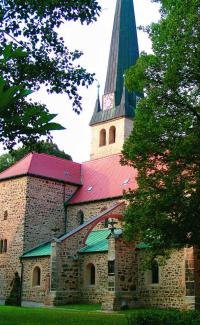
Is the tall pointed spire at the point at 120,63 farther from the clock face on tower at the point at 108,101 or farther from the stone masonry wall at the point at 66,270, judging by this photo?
the stone masonry wall at the point at 66,270

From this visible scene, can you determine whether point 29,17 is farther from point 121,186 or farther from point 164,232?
point 121,186

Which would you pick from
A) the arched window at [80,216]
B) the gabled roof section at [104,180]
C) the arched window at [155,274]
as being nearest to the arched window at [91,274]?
the arched window at [155,274]

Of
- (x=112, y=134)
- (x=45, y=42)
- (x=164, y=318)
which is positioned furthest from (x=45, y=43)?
(x=112, y=134)

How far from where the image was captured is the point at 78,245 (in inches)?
984

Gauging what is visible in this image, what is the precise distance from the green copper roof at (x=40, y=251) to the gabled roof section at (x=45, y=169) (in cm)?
479

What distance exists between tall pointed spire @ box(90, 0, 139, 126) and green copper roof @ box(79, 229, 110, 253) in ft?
65.4

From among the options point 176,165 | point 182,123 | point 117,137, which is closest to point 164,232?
point 176,165

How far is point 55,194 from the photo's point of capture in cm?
A: 3073

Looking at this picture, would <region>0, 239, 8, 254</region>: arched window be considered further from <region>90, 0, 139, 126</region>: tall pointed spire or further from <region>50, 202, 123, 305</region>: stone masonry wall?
<region>90, 0, 139, 126</region>: tall pointed spire

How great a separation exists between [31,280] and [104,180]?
8.50m

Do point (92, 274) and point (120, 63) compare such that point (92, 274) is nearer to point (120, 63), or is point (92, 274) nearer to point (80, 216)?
point (80, 216)

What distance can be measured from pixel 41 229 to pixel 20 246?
1.92 meters

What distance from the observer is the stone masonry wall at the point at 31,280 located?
83.8ft

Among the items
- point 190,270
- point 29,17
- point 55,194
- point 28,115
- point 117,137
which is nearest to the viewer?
point 28,115
